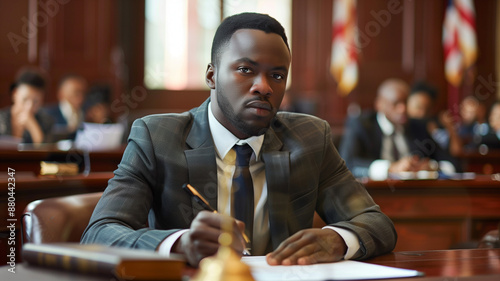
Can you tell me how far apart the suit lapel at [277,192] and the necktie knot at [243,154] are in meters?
0.04

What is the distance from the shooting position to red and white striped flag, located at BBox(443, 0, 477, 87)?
28.6ft

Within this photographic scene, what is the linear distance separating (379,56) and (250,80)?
825 centimetres

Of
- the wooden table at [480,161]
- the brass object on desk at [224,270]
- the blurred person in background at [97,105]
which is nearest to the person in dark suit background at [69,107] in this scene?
the blurred person in background at [97,105]

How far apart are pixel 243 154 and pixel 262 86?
0.26 m

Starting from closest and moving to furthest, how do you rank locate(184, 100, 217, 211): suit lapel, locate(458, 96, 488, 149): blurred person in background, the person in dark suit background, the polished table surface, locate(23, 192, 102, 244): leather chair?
the polished table surface
locate(23, 192, 102, 244): leather chair
locate(184, 100, 217, 211): suit lapel
the person in dark suit background
locate(458, 96, 488, 149): blurred person in background

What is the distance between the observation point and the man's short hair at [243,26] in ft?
4.87

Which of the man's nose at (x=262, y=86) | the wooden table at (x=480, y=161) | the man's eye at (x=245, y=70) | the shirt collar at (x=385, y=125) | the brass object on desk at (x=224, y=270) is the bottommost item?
the wooden table at (x=480, y=161)

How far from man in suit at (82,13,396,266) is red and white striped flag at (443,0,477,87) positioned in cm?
772

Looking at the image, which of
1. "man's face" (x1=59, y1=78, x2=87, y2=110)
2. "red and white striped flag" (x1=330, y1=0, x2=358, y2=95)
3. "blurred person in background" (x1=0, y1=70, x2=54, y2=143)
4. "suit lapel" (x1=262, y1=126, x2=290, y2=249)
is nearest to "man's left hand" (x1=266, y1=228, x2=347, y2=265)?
"suit lapel" (x1=262, y1=126, x2=290, y2=249)

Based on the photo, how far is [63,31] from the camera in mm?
8094

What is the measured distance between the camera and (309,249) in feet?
4.09

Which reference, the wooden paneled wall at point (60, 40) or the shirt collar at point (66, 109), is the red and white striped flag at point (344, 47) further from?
the shirt collar at point (66, 109)

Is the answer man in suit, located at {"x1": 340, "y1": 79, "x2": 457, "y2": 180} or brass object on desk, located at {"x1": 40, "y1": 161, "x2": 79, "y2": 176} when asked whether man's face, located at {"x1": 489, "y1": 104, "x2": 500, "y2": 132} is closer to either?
man in suit, located at {"x1": 340, "y1": 79, "x2": 457, "y2": 180}

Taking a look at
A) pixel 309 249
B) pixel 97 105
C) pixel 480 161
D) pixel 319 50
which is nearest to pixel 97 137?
pixel 97 105
